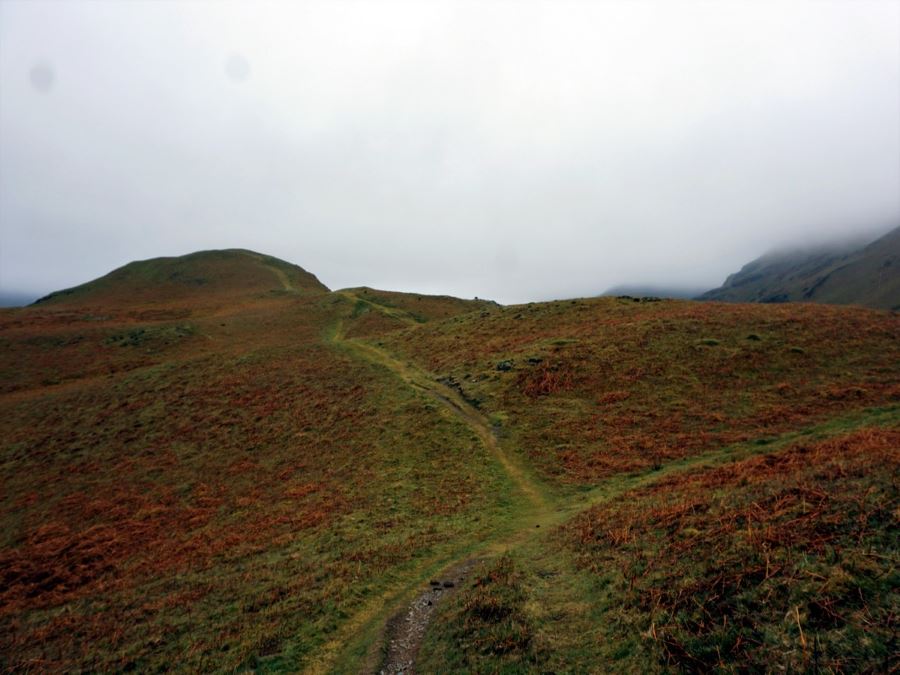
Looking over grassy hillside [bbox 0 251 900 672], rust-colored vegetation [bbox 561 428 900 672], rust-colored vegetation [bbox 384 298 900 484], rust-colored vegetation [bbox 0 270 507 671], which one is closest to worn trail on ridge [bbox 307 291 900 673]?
grassy hillside [bbox 0 251 900 672]

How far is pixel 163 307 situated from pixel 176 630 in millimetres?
81683

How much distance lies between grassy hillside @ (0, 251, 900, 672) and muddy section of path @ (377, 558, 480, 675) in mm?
343

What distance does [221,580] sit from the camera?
15492mm

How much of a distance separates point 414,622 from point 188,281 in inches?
4237

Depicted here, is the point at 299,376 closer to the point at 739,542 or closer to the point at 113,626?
the point at 113,626

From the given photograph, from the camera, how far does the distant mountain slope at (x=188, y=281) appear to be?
90250 mm

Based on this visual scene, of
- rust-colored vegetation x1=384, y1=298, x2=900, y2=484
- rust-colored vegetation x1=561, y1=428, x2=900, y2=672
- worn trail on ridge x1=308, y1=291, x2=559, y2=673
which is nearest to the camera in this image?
rust-colored vegetation x1=561, y1=428, x2=900, y2=672

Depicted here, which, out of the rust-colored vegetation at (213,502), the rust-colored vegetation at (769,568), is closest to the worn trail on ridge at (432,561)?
the rust-colored vegetation at (213,502)

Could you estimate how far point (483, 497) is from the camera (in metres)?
20.3

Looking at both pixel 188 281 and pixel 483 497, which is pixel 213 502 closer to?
pixel 483 497

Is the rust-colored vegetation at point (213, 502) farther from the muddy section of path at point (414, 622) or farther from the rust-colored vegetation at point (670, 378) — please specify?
the rust-colored vegetation at point (670, 378)

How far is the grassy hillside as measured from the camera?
866 cm

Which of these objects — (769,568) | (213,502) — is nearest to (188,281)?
(213,502)

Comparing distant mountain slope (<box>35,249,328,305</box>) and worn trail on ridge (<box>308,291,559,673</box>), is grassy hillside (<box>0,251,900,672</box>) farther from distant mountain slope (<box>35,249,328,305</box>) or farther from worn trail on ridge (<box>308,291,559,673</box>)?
distant mountain slope (<box>35,249,328,305</box>)
